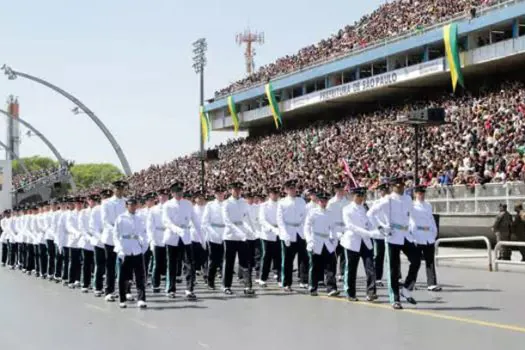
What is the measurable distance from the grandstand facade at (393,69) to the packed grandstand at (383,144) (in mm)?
1066

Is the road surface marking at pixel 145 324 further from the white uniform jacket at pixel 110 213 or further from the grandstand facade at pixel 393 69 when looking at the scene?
the grandstand facade at pixel 393 69

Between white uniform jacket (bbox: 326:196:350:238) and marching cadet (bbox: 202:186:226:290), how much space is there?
2287mm

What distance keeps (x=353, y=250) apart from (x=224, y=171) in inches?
1686

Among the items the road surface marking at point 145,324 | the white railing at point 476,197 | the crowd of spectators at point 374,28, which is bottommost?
the road surface marking at point 145,324

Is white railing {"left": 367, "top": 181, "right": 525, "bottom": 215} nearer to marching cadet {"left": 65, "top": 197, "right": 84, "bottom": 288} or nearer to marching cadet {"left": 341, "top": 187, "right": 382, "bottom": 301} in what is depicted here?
marching cadet {"left": 341, "top": 187, "right": 382, "bottom": 301}

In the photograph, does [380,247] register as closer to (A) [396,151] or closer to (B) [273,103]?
(A) [396,151]

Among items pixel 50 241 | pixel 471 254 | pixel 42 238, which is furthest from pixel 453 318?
pixel 42 238

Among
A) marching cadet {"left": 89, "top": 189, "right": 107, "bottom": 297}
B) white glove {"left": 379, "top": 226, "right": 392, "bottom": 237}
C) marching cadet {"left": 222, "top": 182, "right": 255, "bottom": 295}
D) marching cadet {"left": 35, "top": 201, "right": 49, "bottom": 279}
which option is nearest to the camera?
white glove {"left": 379, "top": 226, "right": 392, "bottom": 237}

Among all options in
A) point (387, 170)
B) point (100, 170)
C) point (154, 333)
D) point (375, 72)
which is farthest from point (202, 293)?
point (100, 170)

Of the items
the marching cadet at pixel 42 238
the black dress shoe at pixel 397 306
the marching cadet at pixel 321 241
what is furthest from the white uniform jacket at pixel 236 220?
the marching cadet at pixel 42 238

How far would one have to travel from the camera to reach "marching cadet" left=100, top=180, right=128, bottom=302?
598 inches

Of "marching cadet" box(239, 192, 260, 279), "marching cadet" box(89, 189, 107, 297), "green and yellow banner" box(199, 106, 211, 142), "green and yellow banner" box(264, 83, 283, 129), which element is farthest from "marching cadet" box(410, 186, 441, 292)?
"green and yellow banner" box(199, 106, 211, 142)

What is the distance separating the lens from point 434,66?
46.5m

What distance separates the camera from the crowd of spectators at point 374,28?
47.0 meters
